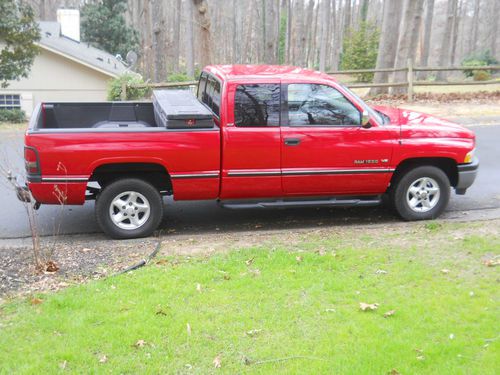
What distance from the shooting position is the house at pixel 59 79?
2620 cm

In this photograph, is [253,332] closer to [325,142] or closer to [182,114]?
[182,114]

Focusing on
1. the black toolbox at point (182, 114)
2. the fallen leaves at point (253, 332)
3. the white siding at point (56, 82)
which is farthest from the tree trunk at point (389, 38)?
the fallen leaves at point (253, 332)

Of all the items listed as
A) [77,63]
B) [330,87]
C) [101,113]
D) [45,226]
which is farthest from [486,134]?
[77,63]

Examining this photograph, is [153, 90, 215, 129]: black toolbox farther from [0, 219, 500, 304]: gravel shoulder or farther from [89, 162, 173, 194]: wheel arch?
[0, 219, 500, 304]: gravel shoulder

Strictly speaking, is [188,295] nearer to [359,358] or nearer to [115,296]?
[115,296]

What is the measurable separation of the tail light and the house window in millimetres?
21854

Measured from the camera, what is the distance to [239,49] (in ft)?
204

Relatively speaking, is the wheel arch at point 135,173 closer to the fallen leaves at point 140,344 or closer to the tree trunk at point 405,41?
the fallen leaves at point 140,344

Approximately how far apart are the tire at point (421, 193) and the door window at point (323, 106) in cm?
103

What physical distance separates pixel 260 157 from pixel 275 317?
277 cm

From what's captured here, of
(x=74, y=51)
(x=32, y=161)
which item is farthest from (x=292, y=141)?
(x=74, y=51)

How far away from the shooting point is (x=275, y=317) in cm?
466

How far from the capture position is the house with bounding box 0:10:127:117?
26.2 m

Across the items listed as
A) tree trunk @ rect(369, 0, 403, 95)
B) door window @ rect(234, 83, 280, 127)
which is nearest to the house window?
tree trunk @ rect(369, 0, 403, 95)
